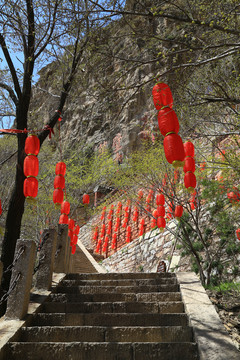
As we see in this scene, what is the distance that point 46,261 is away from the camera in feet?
17.1

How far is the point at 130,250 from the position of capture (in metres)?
15.6

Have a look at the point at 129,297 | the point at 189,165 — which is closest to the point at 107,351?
the point at 129,297

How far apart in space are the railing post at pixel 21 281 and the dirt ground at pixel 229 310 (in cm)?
281

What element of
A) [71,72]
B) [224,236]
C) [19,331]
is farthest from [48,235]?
[224,236]

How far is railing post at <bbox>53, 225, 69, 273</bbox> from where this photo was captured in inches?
249

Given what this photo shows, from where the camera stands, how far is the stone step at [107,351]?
3064 mm

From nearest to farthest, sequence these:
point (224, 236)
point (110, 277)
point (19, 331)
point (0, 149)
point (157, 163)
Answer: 1. point (19, 331)
2. point (110, 277)
3. point (224, 236)
4. point (157, 163)
5. point (0, 149)

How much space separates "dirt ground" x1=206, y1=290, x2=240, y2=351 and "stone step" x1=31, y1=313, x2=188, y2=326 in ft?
2.74

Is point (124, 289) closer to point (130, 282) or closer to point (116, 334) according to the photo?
point (130, 282)

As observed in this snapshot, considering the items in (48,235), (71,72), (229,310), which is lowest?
(229,310)

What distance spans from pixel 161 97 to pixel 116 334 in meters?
3.06

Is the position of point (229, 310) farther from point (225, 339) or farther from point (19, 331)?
point (19, 331)

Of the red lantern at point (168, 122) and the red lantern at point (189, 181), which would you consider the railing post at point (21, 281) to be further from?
the red lantern at point (189, 181)

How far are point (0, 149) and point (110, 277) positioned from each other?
1417cm
